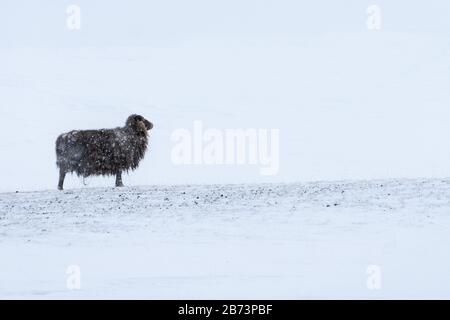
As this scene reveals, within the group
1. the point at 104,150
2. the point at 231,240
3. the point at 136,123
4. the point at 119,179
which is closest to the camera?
the point at 231,240

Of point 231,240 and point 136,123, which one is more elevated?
point 136,123

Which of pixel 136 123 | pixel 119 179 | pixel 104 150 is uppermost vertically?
pixel 136 123

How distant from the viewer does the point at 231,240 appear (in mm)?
20906

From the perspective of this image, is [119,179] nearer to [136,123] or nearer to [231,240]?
[136,123]

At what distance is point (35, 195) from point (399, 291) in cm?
1324

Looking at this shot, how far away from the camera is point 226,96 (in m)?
85.6

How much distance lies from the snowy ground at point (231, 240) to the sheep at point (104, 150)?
252cm

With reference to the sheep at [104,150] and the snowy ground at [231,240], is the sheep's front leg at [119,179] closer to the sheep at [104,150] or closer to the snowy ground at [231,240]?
the sheep at [104,150]

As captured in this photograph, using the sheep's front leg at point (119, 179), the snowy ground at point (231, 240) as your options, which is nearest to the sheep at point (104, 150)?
the sheep's front leg at point (119, 179)

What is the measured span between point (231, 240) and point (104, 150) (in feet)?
32.5

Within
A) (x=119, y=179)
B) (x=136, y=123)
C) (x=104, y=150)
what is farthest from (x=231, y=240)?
(x=136, y=123)

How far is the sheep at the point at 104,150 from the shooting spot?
97.9 ft

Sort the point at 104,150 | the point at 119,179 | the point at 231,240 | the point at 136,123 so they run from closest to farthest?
the point at 231,240 → the point at 119,179 → the point at 104,150 → the point at 136,123

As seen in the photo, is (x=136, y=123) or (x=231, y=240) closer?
(x=231, y=240)
